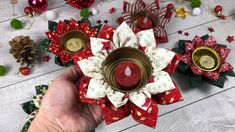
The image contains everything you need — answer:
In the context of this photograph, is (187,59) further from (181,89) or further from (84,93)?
(84,93)

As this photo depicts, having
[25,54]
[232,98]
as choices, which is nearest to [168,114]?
[232,98]

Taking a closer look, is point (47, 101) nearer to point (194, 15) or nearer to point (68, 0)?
point (68, 0)

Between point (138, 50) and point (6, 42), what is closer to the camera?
point (138, 50)

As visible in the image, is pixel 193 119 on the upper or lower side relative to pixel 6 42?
lower

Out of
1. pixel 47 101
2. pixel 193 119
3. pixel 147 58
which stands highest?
pixel 147 58

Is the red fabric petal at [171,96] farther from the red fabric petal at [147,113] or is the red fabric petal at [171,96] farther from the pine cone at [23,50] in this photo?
the pine cone at [23,50]

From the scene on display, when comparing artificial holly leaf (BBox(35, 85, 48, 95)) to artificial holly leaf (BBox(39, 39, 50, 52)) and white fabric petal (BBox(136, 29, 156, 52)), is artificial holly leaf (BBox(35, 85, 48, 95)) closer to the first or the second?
artificial holly leaf (BBox(39, 39, 50, 52))
